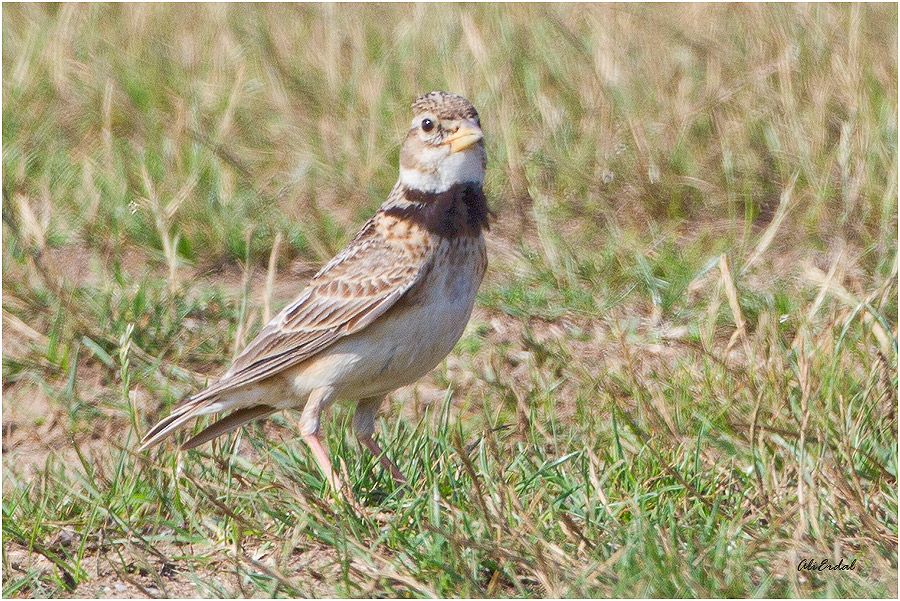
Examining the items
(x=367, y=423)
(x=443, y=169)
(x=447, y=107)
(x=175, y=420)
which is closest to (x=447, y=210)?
(x=443, y=169)

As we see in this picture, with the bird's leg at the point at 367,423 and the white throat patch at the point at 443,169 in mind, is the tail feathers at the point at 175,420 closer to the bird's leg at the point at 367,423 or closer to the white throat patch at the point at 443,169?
the bird's leg at the point at 367,423

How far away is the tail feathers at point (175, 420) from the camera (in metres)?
5.31

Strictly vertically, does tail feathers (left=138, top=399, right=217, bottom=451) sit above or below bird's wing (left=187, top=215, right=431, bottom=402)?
below

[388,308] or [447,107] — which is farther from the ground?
[447,107]

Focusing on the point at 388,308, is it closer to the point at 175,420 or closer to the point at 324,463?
the point at 324,463

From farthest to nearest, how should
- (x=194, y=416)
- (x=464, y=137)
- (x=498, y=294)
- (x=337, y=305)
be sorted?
(x=498, y=294) → (x=194, y=416) → (x=337, y=305) → (x=464, y=137)

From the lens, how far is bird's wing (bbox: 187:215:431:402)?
5.09 metres

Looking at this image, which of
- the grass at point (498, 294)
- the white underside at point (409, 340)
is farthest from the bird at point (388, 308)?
the grass at point (498, 294)

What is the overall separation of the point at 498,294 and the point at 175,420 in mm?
2217

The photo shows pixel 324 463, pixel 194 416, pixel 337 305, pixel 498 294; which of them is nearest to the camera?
pixel 324 463

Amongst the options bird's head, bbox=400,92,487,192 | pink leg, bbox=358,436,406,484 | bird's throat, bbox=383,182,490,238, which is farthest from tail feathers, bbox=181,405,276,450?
bird's head, bbox=400,92,487,192

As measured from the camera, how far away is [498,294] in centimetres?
703

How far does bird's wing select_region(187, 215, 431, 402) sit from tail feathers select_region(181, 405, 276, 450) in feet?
0.47

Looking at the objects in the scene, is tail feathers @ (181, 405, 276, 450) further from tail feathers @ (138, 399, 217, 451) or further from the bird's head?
the bird's head
